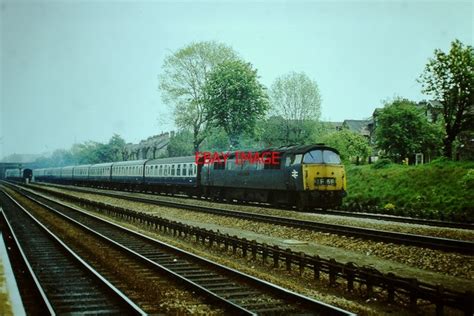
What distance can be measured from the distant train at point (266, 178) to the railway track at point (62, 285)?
11.6m

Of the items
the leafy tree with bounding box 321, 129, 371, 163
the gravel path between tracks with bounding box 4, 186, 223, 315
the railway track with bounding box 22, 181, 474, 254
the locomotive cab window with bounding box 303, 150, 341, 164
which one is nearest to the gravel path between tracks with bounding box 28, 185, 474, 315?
the gravel path between tracks with bounding box 4, 186, 223, 315

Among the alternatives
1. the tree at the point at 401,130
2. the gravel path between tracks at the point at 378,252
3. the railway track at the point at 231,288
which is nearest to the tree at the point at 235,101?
the tree at the point at 401,130

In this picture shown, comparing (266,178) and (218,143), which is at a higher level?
(218,143)

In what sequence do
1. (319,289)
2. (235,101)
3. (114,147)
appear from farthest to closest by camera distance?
(114,147), (235,101), (319,289)

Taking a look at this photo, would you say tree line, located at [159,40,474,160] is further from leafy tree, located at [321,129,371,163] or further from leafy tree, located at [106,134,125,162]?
leafy tree, located at [106,134,125,162]

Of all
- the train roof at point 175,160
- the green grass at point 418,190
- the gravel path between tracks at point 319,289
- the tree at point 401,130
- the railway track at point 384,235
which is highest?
the tree at point 401,130

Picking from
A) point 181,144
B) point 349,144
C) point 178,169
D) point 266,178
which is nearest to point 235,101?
point 178,169

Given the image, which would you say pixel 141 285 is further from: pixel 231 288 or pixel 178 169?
pixel 178 169

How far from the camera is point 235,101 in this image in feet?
137

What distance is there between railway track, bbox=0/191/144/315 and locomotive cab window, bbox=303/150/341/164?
11.9 metres

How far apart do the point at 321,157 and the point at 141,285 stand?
14925mm

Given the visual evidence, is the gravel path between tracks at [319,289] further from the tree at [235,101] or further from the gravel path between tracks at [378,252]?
the tree at [235,101]

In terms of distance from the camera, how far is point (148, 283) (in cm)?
975

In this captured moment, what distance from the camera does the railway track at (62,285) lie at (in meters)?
7.97
